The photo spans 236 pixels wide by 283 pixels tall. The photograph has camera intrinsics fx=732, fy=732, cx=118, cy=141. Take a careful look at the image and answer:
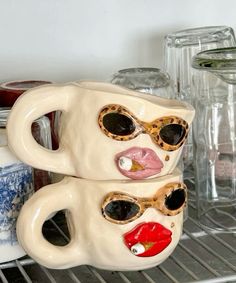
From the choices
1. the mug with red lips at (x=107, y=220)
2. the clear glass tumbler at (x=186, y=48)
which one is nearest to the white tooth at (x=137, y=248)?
the mug with red lips at (x=107, y=220)

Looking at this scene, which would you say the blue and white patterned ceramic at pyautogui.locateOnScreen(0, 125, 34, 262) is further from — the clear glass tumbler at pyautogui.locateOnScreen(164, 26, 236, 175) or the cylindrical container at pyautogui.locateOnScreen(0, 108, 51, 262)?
the clear glass tumbler at pyautogui.locateOnScreen(164, 26, 236, 175)

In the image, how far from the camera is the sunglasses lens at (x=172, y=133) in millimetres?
611

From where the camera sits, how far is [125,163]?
605 millimetres

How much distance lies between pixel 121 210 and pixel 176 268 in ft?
0.32

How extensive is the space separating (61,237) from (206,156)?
0.59 feet

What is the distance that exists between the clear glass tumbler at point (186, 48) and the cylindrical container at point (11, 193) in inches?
9.4

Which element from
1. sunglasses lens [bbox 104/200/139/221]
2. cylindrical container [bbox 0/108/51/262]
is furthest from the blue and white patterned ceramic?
sunglasses lens [bbox 104/200/139/221]

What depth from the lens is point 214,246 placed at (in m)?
0.72

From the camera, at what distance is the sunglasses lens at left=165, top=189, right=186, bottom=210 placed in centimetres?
63

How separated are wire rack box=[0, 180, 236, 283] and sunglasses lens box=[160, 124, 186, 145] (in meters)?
0.12

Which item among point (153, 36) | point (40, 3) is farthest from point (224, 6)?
point (40, 3)

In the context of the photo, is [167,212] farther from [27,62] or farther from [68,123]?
[27,62]

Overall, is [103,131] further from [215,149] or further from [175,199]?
[215,149]

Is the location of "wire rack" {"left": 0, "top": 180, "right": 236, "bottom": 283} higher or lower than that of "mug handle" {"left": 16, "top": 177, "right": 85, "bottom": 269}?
lower
